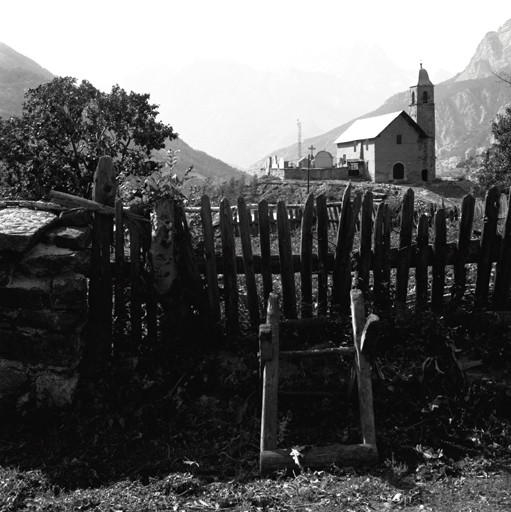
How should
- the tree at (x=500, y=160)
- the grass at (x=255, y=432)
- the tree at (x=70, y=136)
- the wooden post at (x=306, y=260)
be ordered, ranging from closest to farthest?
the grass at (x=255, y=432) < the wooden post at (x=306, y=260) < the tree at (x=70, y=136) < the tree at (x=500, y=160)

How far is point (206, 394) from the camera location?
18.1 ft

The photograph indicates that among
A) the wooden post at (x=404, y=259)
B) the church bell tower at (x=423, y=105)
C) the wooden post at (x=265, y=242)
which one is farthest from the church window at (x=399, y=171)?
the wooden post at (x=265, y=242)

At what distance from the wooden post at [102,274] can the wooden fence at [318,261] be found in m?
0.01

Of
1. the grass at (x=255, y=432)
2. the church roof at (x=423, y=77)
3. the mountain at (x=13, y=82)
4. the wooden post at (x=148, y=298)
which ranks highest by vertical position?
the mountain at (x=13, y=82)

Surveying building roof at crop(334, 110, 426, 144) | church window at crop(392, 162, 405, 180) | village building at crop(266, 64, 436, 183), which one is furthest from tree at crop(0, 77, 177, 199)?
building roof at crop(334, 110, 426, 144)

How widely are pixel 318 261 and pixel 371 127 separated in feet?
213

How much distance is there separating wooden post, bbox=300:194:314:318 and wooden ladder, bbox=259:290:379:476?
44.7 inches

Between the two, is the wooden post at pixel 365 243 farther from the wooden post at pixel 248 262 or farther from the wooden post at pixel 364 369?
the wooden post at pixel 364 369

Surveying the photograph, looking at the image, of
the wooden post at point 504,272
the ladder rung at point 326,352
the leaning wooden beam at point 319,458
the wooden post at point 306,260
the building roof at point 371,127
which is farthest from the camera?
the building roof at point 371,127

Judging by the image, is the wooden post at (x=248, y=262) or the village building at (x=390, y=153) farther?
the village building at (x=390, y=153)

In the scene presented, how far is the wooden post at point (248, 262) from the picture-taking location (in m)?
6.01

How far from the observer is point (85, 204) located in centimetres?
585

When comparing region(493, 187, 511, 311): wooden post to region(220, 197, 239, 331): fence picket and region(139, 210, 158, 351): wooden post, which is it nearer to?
region(220, 197, 239, 331): fence picket

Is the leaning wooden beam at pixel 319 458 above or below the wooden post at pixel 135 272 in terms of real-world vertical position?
below
